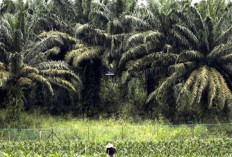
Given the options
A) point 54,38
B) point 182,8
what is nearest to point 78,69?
point 54,38

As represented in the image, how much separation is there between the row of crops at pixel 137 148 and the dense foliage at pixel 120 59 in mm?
3858

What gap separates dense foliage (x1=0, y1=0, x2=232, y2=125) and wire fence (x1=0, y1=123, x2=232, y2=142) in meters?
1.75

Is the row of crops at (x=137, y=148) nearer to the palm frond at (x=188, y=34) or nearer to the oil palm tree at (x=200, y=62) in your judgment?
the oil palm tree at (x=200, y=62)

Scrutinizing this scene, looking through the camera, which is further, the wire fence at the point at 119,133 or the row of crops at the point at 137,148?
the wire fence at the point at 119,133

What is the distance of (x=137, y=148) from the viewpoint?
67.1ft

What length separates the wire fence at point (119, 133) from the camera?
22969mm

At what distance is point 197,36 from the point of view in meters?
27.1

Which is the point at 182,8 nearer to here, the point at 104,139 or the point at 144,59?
the point at 144,59

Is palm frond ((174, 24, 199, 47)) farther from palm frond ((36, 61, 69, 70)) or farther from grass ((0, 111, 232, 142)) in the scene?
palm frond ((36, 61, 69, 70))

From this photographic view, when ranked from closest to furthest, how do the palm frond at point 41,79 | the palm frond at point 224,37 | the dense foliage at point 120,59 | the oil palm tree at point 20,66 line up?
the oil palm tree at point 20,66, the palm frond at point 41,79, the dense foliage at point 120,59, the palm frond at point 224,37

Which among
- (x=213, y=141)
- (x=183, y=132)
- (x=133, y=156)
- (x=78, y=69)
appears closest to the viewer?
(x=133, y=156)

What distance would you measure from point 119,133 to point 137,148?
331cm

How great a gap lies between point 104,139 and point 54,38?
332 inches

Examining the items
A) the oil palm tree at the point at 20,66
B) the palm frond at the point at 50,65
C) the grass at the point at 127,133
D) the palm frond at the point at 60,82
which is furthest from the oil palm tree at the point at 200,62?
the oil palm tree at the point at 20,66
